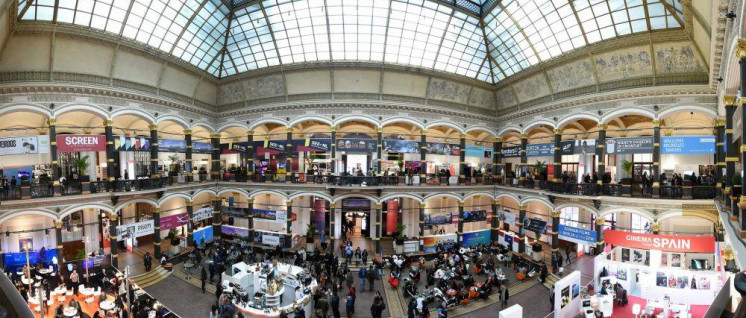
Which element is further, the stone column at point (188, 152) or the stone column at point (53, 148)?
the stone column at point (188, 152)

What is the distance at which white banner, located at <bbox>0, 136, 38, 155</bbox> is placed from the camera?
57.6ft

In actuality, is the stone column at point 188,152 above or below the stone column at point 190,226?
above

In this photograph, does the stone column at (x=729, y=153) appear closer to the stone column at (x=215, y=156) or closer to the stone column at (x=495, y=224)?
the stone column at (x=495, y=224)

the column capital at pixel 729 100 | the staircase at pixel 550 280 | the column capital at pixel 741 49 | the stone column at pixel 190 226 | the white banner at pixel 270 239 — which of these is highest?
the column capital at pixel 741 49

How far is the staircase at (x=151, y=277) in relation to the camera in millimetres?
21094

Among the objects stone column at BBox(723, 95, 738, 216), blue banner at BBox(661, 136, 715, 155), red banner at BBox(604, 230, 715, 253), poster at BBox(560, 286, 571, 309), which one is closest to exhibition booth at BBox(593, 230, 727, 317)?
red banner at BBox(604, 230, 715, 253)

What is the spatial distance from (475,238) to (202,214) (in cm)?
2088

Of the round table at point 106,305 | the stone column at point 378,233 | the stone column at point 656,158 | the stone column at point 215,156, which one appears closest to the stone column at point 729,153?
the stone column at point 656,158

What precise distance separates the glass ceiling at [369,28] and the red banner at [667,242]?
10570mm

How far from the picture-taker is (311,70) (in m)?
27.0

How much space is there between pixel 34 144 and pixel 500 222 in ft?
97.9

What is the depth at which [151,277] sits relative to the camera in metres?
21.9

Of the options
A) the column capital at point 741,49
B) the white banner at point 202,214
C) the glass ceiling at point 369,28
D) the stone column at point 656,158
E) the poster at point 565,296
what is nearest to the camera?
the column capital at point 741,49

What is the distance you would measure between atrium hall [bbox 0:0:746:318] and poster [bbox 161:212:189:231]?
0.10 metres
